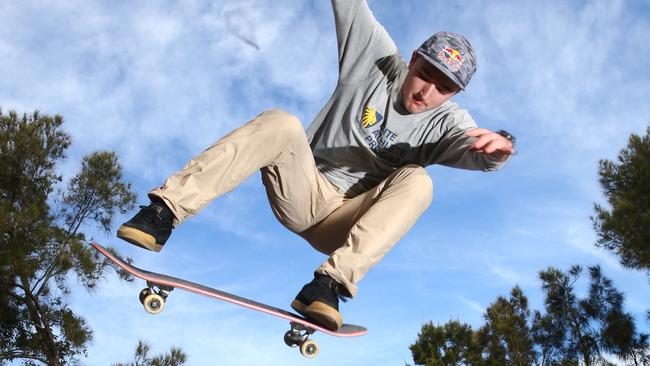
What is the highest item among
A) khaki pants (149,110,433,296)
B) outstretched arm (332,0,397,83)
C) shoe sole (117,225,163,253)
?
outstretched arm (332,0,397,83)

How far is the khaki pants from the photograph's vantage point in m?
2.66

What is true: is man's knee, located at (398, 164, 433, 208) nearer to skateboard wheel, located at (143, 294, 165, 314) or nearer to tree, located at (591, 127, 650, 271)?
skateboard wheel, located at (143, 294, 165, 314)

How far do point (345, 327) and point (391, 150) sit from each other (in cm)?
89

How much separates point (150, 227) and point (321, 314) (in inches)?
31.0

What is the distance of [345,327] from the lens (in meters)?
3.01

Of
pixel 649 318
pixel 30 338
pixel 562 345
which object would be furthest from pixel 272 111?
pixel 562 345

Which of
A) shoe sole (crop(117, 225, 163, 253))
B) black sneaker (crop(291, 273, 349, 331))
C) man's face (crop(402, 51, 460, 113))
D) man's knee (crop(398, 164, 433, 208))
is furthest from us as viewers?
man's face (crop(402, 51, 460, 113))

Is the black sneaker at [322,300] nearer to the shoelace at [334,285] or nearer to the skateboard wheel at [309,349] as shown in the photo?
the shoelace at [334,285]

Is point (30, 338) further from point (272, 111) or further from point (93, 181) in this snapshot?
point (272, 111)

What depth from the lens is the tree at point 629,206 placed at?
12462mm

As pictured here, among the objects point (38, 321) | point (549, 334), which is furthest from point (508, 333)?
point (38, 321)

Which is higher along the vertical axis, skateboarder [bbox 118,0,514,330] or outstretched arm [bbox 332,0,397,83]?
outstretched arm [bbox 332,0,397,83]

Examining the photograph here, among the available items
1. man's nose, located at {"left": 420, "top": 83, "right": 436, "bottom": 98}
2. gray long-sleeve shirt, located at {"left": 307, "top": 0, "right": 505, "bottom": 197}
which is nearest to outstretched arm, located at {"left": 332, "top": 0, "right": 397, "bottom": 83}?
gray long-sleeve shirt, located at {"left": 307, "top": 0, "right": 505, "bottom": 197}

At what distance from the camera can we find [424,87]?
308 cm
